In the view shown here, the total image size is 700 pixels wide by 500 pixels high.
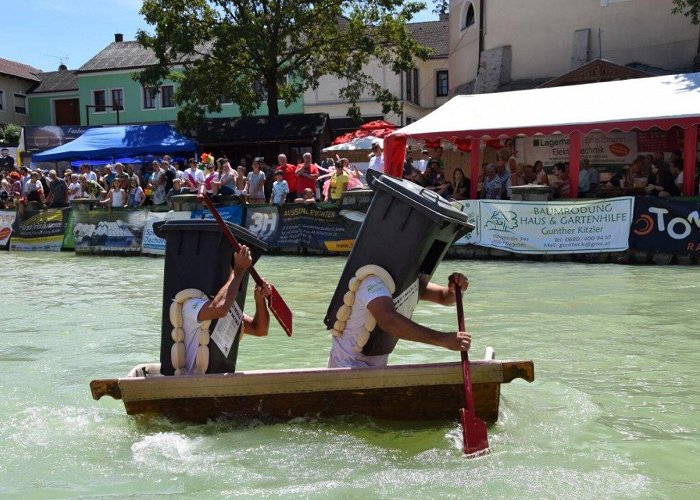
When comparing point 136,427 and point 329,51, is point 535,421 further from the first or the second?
point 329,51

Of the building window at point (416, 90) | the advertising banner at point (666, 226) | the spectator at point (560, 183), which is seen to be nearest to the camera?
the advertising banner at point (666, 226)

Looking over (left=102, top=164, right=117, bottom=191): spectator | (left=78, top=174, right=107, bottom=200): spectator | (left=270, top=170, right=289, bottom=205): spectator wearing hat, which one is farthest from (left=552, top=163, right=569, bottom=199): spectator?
(left=102, top=164, right=117, bottom=191): spectator

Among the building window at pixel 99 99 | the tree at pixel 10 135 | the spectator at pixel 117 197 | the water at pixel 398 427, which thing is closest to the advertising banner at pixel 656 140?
the water at pixel 398 427

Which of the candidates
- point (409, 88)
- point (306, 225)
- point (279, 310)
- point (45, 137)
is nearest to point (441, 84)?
point (409, 88)

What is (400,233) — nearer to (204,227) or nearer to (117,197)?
(204,227)

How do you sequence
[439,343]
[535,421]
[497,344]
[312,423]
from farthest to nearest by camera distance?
1. [497,344]
2. [535,421]
3. [312,423]
4. [439,343]

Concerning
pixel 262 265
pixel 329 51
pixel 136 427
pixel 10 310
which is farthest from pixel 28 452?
pixel 329 51

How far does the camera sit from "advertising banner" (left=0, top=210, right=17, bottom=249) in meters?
23.1

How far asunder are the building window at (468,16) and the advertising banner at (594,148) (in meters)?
9.54

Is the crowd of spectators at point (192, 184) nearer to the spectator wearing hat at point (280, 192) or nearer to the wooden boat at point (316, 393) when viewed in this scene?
the spectator wearing hat at point (280, 192)

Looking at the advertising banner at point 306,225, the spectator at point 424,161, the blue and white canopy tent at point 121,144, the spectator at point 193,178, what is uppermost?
the blue and white canopy tent at point 121,144

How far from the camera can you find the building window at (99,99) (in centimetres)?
5119

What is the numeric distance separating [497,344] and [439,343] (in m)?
3.53

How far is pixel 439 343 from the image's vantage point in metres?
4.99
